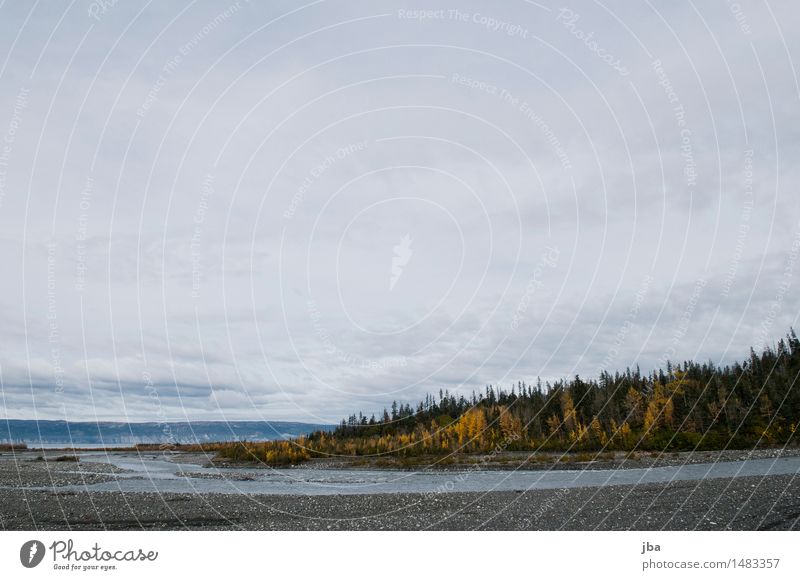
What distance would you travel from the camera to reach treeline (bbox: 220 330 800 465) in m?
131

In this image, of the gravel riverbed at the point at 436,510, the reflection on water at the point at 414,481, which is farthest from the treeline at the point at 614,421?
the gravel riverbed at the point at 436,510

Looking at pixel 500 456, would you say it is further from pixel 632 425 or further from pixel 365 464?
pixel 632 425

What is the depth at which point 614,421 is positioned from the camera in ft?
490

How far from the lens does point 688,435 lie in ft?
443

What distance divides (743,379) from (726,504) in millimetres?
144724

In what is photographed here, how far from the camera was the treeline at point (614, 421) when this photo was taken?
131 m
